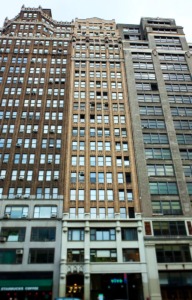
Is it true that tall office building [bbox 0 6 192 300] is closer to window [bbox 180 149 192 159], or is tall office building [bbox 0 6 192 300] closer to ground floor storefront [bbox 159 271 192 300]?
ground floor storefront [bbox 159 271 192 300]

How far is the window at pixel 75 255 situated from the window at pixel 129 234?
726cm

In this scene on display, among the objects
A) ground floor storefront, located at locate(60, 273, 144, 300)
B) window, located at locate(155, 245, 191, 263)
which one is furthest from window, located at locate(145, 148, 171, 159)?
ground floor storefront, located at locate(60, 273, 144, 300)

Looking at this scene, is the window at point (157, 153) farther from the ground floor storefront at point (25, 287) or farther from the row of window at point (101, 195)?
the ground floor storefront at point (25, 287)

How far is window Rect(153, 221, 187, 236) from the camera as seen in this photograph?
45625 mm

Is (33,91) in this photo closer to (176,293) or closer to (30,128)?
(30,128)

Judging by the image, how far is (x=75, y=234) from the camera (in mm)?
45344

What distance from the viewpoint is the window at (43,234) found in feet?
145

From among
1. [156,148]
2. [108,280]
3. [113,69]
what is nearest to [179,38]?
[113,69]

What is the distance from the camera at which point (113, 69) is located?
70125 mm

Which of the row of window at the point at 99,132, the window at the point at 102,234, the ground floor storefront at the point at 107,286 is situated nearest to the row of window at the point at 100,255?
the window at the point at 102,234

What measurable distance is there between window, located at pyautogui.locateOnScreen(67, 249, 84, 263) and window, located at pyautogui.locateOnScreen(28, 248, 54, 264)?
2.66 meters

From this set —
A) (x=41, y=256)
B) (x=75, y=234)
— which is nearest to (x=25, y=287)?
(x=41, y=256)

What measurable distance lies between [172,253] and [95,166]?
66.7ft

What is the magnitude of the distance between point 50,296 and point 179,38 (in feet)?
239
